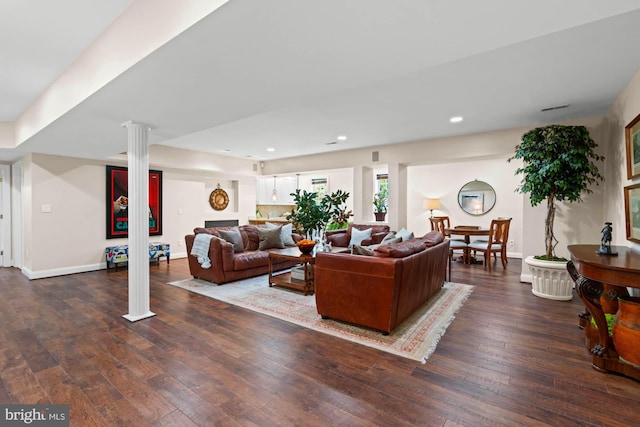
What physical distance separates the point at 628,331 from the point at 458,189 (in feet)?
19.9

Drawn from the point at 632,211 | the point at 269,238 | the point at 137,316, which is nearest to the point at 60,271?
the point at 137,316

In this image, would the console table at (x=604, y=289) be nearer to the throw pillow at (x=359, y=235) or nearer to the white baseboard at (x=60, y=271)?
the throw pillow at (x=359, y=235)

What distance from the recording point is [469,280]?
4.93 meters

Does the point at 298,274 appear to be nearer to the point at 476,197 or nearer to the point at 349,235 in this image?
the point at 349,235

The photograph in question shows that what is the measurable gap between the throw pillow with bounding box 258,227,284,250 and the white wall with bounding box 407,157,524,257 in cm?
440

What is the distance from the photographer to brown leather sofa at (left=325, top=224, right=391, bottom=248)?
6.04 metres

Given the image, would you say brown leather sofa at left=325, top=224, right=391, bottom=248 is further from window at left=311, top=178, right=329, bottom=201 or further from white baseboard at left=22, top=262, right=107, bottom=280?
white baseboard at left=22, top=262, right=107, bottom=280

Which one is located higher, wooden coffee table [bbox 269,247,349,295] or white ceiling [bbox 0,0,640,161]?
white ceiling [bbox 0,0,640,161]

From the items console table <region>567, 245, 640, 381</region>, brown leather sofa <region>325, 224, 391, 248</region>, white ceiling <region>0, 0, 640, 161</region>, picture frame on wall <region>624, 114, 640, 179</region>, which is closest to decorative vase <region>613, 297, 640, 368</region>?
console table <region>567, 245, 640, 381</region>

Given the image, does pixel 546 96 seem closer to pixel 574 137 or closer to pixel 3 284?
pixel 574 137

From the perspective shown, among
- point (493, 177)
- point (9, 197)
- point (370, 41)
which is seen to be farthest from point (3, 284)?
point (493, 177)

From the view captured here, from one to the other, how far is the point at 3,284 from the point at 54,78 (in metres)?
3.64

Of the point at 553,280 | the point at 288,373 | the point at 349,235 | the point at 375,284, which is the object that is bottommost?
the point at 288,373

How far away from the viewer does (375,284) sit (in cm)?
278
